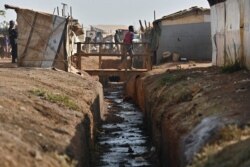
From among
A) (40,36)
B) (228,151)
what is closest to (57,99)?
(228,151)

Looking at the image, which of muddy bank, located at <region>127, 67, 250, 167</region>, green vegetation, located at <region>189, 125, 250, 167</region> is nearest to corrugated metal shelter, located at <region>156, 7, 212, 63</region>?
muddy bank, located at <region>127, 67, 250, 167</region>

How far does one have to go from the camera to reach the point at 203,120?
970 cm

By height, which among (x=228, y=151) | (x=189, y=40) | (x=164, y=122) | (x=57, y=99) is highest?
(x=189, y=40)

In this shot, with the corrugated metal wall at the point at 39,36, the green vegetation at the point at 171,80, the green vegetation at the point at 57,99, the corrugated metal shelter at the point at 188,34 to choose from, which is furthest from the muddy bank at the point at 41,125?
the corrugated metal shelter at the point at 188,34

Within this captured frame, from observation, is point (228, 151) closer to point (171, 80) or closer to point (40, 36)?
point (171, 80)

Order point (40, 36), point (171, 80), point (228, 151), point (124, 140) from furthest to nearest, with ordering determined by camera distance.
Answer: point (40, 36)
point (171, 80)
point (124, 140)
point (228, 151)

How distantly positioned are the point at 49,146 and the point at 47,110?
2.76 m

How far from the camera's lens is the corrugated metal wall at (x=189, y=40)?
30.6 m

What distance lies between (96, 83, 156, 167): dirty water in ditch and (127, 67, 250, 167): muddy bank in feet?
2.47

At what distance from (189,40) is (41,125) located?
72.0 ft

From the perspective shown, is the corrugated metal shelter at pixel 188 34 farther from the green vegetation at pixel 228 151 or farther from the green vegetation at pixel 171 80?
the green vegetation at pixel 228 151

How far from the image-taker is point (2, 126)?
8.55 m

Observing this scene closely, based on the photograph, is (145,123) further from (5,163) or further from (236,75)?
(5,163)

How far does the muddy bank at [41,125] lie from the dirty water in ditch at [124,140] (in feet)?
4.07
